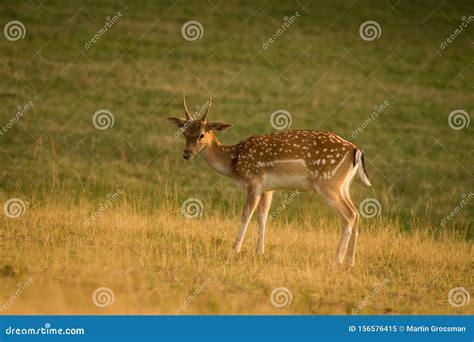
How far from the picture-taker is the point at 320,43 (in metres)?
40.3

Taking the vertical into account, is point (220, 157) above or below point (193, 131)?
Answer: below

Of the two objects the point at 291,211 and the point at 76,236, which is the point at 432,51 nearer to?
the point at 291,211

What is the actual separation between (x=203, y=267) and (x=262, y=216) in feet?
6.71

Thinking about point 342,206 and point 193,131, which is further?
point 193,131

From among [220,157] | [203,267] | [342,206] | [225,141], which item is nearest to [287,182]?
[342,206]

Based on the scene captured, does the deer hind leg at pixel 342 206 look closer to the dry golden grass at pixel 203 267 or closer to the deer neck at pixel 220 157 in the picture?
the dry golden grass at pixel 203 267

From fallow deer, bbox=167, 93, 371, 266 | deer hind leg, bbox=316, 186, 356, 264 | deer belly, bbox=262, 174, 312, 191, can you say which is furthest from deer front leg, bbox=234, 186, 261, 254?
deer hind leg, bbox=316, 186, 356, 264

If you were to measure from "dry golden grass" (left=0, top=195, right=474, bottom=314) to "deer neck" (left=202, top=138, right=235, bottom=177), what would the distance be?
839 mm

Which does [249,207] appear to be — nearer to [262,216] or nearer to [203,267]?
[262,216]

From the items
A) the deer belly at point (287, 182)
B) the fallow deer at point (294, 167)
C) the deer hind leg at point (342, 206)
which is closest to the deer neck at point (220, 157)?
the fallow deer at point (294, 167)

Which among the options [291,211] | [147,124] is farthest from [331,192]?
[147,124]

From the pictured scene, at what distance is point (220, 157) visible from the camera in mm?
15586

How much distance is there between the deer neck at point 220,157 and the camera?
15.5m

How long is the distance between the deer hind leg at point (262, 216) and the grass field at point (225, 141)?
236mm
